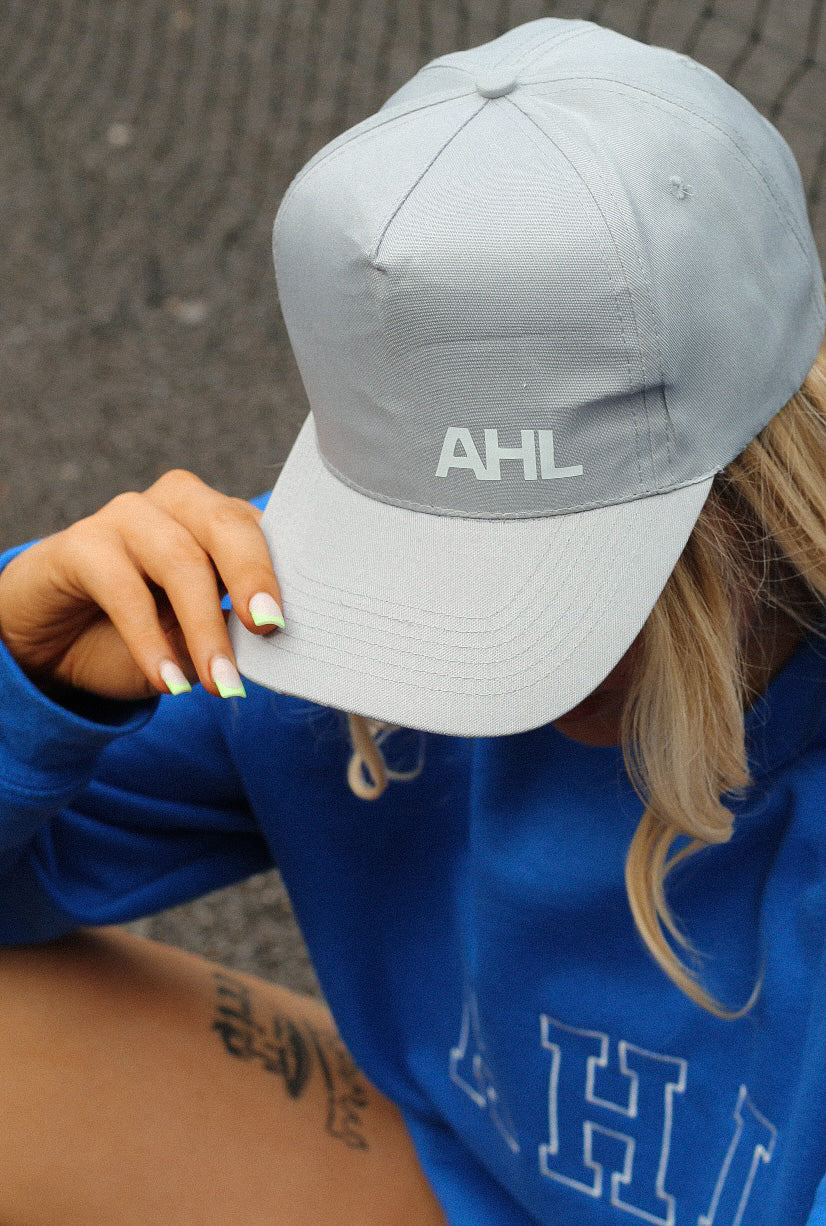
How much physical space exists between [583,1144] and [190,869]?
0.54m

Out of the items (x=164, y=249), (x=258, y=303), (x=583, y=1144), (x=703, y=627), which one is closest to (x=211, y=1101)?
(x=583, y=1144)

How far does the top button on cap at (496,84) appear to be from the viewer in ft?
3.37

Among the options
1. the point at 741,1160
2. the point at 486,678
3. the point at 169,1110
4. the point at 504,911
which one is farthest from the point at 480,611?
the point at 169,1110

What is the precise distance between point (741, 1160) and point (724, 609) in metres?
0.58

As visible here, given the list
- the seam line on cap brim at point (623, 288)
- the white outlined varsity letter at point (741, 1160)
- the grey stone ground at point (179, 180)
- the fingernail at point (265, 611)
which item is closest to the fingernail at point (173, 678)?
the fingernail at point (265, 611)

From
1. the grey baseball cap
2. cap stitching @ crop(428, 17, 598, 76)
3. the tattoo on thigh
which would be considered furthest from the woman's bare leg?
cap stitching @ crop(428, 17, 598, 76)

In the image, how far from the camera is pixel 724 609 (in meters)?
1.05

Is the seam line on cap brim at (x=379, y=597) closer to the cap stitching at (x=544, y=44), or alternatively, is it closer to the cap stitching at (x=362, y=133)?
the cap stitching at (x=362, y=133)

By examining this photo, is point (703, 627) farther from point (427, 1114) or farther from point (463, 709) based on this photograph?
point (427, 1114)

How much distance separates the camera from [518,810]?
55.1 inches

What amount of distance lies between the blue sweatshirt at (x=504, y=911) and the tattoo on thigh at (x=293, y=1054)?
0.20 ft

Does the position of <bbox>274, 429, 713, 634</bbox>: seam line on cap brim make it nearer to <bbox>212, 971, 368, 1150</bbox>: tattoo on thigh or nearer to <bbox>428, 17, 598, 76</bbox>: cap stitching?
<bbox>428, 17, 598, 76</bbox>: cap stitching

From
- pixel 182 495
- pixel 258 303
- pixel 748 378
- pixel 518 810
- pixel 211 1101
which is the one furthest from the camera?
pixel 258 303

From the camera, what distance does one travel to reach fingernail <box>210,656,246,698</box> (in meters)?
1.10
